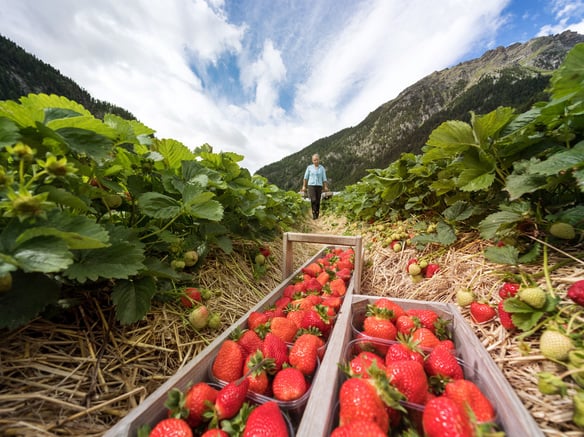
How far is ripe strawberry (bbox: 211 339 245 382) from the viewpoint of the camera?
2.76 feet

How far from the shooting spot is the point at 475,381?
0.79 m

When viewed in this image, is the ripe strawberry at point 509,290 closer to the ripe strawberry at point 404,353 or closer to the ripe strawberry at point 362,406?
the ripe strawberry at point 404,353

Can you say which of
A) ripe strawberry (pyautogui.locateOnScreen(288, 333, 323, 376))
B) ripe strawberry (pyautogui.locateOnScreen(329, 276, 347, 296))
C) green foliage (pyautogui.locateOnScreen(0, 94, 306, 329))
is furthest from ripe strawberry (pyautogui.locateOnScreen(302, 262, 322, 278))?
ripe strawberry (pyautogui.locateOnScreen(288, 333, 323, 376))

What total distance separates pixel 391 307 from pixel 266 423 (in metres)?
0.73

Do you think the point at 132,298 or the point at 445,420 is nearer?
the point at 445,420

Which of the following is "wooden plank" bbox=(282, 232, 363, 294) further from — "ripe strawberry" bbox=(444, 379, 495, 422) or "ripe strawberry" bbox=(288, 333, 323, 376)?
"ripe strawberry" bbox=(444, 379, 495, 422)

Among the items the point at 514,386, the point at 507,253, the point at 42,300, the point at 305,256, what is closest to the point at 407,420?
the point at 514,386

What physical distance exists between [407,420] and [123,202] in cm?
143

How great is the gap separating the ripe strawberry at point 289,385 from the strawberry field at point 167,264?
0.39ft

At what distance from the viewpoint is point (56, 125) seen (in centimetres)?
78

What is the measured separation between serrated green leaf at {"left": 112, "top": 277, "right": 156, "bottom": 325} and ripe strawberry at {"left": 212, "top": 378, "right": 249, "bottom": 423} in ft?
1.43

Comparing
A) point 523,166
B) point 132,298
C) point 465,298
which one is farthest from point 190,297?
point 523,166

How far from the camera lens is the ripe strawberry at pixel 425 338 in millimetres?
914

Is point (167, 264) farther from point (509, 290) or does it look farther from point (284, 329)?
point (509, 290)
